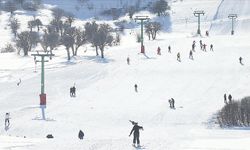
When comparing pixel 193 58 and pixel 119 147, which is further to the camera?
pixel 193 58

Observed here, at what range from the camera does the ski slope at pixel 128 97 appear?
20922 millimetres

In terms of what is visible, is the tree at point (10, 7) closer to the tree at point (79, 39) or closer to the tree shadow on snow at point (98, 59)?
the tree at point (79, 39)

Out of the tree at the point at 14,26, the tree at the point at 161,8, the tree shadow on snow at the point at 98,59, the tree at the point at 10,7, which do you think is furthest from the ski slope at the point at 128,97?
the tree at the point at 10,7

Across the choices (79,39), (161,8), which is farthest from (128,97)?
(161,8)

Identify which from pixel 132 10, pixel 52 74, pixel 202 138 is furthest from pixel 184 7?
pixel 202 138

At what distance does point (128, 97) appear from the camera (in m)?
41.6

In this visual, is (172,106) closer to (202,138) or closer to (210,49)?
(202,138)

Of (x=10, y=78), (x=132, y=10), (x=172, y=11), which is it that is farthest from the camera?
(x=132, y=10)

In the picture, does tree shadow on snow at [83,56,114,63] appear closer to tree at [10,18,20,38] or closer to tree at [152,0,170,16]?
tree at [10,18,20,38]

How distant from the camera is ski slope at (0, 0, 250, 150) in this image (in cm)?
2092

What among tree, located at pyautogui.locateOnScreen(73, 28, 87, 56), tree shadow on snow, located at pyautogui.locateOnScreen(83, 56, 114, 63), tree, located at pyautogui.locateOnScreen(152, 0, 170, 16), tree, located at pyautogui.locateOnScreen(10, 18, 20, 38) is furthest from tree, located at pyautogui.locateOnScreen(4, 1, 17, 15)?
tree shadow on snow, located at pyautogui.locateOnScreen(83, 56, 114, 63)

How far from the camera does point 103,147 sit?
19344 mm

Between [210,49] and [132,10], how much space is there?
248 ft

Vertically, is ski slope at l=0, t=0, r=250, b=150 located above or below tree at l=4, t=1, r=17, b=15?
below
